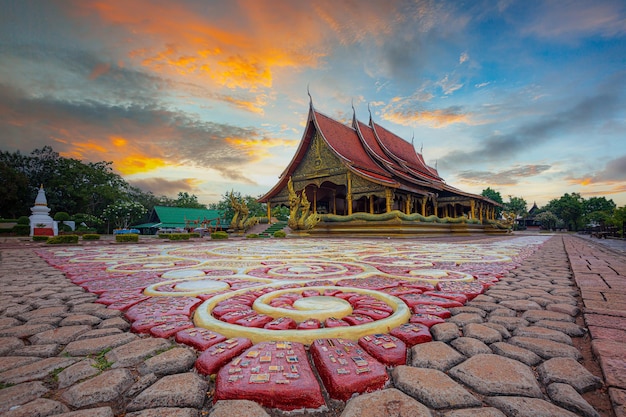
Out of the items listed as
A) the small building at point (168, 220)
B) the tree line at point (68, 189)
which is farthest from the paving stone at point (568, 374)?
the small building at point (168, 220)

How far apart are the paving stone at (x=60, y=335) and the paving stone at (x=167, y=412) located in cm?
73

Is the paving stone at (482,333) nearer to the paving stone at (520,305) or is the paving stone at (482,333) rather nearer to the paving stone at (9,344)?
the paving stone at (520,305)

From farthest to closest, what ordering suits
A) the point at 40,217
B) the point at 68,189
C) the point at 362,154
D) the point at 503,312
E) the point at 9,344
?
the point at 68,189, the point at 362,154, the point at 40,217, the point at 503,312, the point at 9,344

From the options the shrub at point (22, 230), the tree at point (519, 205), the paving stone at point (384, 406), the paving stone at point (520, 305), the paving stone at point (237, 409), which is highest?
the tree at point (519, 205)

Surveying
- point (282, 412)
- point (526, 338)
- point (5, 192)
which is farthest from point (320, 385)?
point (5, 192)

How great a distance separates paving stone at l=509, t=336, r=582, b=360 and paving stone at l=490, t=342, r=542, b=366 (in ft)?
0.12

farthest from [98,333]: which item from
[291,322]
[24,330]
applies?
[291,322]

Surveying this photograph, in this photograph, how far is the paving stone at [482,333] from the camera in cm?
120

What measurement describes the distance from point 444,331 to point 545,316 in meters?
0.63

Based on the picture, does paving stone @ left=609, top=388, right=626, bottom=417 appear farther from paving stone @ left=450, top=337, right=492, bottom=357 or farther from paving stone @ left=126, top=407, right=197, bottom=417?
paving stone @ left=126, top=407, right=197, bottom=417

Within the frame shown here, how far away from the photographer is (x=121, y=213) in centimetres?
2822

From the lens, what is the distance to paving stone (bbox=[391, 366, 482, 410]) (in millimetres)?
791

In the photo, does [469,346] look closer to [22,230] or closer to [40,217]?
[40,217]

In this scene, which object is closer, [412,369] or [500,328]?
[412,369]
